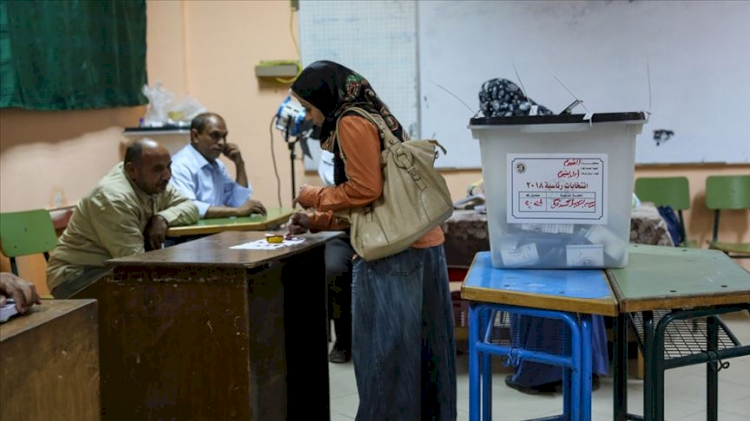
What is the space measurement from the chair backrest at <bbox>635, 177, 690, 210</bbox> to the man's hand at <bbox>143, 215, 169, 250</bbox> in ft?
10.3

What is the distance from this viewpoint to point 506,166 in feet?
7.60

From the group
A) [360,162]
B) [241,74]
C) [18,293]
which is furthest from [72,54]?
[18,293]

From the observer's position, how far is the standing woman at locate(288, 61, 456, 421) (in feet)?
8.66

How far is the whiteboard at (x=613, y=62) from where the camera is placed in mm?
5277

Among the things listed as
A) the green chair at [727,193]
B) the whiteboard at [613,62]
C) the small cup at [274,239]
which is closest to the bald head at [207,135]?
the whiteboard at [613,62]

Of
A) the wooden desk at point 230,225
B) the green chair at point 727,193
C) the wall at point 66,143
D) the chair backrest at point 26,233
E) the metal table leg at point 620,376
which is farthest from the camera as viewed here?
the green chair at point 727,193

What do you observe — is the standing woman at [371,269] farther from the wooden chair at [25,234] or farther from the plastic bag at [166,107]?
the plastic bag at [166,107]

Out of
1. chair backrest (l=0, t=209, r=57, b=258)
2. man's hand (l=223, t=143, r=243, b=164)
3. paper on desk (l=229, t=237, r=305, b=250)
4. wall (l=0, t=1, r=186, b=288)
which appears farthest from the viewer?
man's hand (l=223, t=143, r=243, b=164)

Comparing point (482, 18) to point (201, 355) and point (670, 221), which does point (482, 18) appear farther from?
point (201, 355)

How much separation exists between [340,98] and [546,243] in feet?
2.67

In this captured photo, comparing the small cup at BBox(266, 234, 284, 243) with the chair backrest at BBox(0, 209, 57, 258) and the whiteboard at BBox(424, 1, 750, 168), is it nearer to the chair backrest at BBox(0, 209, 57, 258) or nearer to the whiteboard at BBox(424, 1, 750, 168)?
the chair backrest at BBox(0, 209, 57, 258)

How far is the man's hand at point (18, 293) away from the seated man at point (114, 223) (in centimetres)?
156

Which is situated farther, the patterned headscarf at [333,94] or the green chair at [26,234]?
the green chair at [26,234]

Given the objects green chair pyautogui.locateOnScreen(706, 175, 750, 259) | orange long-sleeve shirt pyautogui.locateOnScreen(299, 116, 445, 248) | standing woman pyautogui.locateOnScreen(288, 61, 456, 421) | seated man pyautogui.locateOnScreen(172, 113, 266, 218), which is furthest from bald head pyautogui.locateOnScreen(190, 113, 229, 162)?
green chair pyautogui.locateOnScreen(706, 175, 750, 259)
